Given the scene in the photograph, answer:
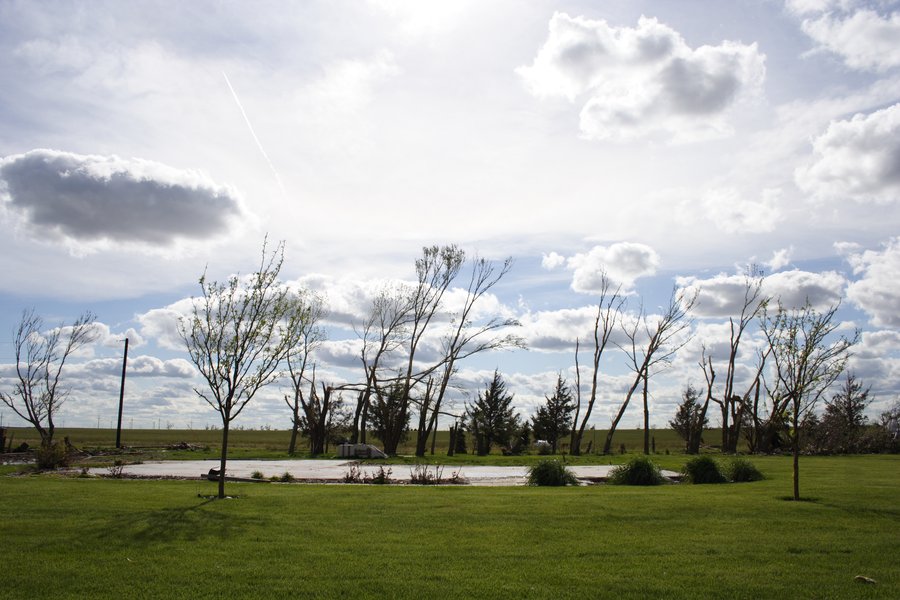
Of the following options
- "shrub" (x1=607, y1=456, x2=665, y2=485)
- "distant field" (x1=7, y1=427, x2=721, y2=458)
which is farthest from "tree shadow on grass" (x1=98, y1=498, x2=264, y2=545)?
"distant field" (x1=7, y1=427, x2=721, y2=458)

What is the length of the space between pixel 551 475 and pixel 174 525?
1047 cm

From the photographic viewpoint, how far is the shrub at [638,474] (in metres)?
18.5

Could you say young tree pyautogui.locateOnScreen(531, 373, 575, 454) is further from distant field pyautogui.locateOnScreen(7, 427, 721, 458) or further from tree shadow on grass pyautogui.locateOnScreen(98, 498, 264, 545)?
tree shadow on grass pyautogui.locateOnScreen(98, 498, 264, 545)

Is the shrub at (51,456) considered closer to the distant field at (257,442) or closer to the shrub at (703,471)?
the distant field at (257,442)

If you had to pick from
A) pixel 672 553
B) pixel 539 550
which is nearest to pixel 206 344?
pixel 539 550

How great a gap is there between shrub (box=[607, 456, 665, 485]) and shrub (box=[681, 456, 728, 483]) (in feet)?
3.13

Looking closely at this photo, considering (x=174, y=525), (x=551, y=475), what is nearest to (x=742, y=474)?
(x=551, y=475)

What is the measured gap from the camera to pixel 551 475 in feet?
60.3

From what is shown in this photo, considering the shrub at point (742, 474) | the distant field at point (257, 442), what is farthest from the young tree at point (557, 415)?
the shrub at point (742, 474)

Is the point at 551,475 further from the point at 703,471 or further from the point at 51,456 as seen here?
the point at 51,456

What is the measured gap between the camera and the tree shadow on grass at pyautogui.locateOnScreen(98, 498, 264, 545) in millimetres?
9805

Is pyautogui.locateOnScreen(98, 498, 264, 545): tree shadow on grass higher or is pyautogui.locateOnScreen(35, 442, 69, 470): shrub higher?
pyautogui.locateOnScreen(98, 498, 264, 545): tree shadow on grass

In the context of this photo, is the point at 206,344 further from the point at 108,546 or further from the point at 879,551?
the point at 879,551

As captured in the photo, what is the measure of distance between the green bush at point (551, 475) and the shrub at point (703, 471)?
3387 mm
